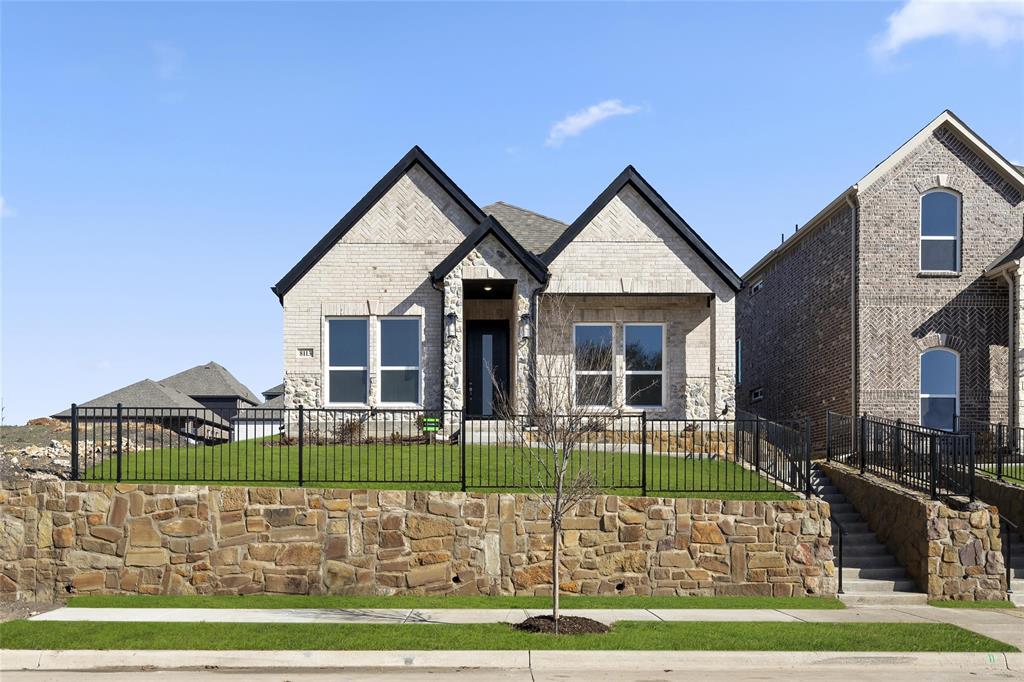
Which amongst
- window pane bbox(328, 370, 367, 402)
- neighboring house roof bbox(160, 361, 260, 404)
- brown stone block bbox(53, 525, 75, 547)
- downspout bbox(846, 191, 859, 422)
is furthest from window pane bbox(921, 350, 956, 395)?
neighboring house roof bbox(160, 361, 260, 404)

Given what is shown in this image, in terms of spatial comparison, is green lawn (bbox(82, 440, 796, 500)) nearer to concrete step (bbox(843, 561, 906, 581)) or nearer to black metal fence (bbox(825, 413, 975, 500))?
concrete step (bbox(843, 561, 906, 581))

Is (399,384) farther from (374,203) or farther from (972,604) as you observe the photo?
(972,604)

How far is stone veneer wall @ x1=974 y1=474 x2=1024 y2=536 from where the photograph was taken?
17.4m

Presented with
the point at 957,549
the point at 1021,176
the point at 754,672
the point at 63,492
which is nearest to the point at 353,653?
the point at 754,672

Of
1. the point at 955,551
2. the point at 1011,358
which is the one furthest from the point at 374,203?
the point at 1011,358

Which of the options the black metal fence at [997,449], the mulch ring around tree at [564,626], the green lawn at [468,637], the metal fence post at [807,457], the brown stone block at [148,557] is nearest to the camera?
the green lawn at [468,637]

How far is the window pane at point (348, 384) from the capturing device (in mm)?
22406

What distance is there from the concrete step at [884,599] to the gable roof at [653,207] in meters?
8.91

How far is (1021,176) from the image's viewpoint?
77.6ft

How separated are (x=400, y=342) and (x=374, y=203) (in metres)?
3.29

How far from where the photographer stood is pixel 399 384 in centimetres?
2250

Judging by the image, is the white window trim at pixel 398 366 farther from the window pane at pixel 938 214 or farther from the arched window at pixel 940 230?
the window pane at pixel 938 214

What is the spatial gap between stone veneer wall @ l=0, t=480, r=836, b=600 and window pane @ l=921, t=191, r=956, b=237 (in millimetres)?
11952

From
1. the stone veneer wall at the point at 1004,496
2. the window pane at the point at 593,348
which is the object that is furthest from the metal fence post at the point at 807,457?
the window pane at the point at 593,348
